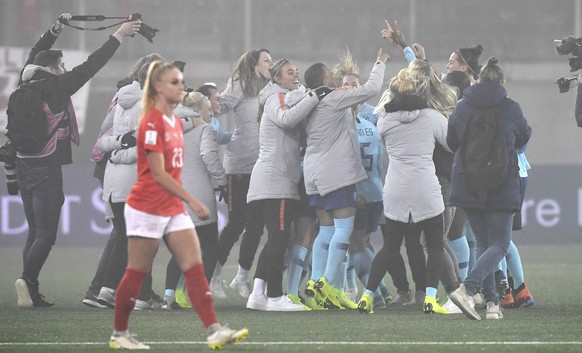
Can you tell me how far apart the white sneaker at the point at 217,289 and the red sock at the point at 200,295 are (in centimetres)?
435

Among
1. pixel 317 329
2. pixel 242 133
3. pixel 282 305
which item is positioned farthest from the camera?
pixel 242 133

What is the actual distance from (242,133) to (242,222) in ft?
2.45

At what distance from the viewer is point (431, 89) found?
10.0 m

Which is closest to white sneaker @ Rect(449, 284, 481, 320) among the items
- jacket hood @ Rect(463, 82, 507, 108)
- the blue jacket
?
the blue jacket

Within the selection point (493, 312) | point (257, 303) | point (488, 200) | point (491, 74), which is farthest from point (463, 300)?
point (257, 303)

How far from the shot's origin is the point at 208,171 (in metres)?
10.7

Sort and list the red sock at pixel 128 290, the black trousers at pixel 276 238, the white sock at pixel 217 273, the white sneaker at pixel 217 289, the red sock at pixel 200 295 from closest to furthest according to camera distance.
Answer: the red sock at pixel 200 295 → the red sock at pixel 128 290 → the black trousers at pixel 276 238 → the white sneaker at pixel 217 289 → the white sock at pixel 217 273

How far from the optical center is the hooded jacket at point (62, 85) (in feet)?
35.3

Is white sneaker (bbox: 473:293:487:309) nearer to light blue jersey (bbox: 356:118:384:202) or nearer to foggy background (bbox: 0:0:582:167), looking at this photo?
light blue jersey (bbox: 356:118:384:202)

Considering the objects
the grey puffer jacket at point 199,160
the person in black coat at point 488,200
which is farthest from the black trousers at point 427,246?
the grey puffer jacket at point 199,160

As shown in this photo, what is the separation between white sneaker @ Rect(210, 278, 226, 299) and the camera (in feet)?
38.1

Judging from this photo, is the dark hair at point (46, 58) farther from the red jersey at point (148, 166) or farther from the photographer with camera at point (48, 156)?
the red jersey at point (148, 166)

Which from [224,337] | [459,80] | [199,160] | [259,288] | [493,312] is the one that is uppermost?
[459,80]

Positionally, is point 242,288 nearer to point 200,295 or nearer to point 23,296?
point 23,296
